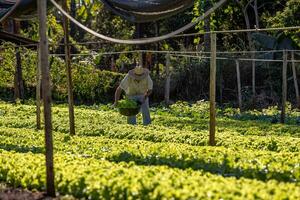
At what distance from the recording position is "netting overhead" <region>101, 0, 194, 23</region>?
28.9 ft

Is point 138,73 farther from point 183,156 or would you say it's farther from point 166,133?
point 183,156

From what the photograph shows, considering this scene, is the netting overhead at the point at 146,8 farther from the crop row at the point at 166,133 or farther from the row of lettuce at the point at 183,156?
the crop row at the point at 166,133

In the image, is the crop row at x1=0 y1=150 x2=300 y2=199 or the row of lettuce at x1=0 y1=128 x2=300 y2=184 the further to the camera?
the row of lettuce at x1=0 y1=128 x2=300 y2=184

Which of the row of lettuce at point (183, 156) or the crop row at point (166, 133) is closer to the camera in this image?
the row of lettuce at point (183, 156)

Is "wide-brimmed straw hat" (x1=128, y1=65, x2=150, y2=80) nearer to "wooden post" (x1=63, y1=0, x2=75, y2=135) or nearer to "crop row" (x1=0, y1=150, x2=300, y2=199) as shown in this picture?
"wooden post" (x1=63, y1=0, x2=75, y2=135)

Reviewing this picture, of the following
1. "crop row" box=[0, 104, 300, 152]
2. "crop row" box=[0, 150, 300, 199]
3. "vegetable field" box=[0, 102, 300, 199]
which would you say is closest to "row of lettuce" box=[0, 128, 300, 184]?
"vegetable field" box=[0, 102, 300, 199]

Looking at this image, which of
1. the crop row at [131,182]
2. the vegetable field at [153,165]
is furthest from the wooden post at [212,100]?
the crop row at [131,182]

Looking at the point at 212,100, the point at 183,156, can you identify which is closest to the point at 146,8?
the point at 212,100

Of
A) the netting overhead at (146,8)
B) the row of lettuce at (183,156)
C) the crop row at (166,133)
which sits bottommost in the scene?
the crop row at (166,133)

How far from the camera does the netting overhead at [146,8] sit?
8.80 m

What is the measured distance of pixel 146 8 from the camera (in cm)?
912

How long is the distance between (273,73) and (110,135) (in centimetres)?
1464

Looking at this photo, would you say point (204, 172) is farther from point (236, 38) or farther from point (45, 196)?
point (236, 38)

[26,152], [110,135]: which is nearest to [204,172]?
[26,152]
